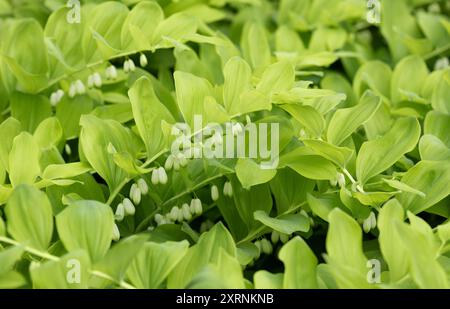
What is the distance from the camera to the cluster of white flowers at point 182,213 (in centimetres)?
84

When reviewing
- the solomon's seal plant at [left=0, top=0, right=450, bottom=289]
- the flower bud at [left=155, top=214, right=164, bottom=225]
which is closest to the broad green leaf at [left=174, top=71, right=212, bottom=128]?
the solomon's seal plant at [left=0, top=0, right=450, bottom=289]

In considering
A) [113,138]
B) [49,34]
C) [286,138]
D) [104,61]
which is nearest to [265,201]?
[286,138]

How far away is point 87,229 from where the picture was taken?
680mm

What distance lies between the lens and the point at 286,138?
2.66 feet

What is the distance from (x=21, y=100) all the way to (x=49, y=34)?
11cm

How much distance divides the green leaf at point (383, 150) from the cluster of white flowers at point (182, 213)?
0.61 feet

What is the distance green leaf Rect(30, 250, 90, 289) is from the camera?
63 centimetres

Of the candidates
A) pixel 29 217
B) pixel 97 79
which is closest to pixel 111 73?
pixel 97 79

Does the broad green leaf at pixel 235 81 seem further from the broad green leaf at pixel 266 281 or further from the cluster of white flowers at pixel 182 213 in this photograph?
the broad green leaf at pixel 266 281

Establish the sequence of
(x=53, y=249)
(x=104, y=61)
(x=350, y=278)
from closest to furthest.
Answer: (x=350, y=278)
(x=53, y=249)
(x=104, y=61)

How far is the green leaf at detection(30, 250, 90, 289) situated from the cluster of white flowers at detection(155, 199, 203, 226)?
0.64 ft

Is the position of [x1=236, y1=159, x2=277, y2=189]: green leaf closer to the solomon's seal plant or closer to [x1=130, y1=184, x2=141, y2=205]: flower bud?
the solomon's seal plant

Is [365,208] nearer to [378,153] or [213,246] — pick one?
[378,153]

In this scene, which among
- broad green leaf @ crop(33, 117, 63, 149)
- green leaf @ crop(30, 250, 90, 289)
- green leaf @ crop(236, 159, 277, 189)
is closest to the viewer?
green leaf @ crop(30, 250, 90, 289)
